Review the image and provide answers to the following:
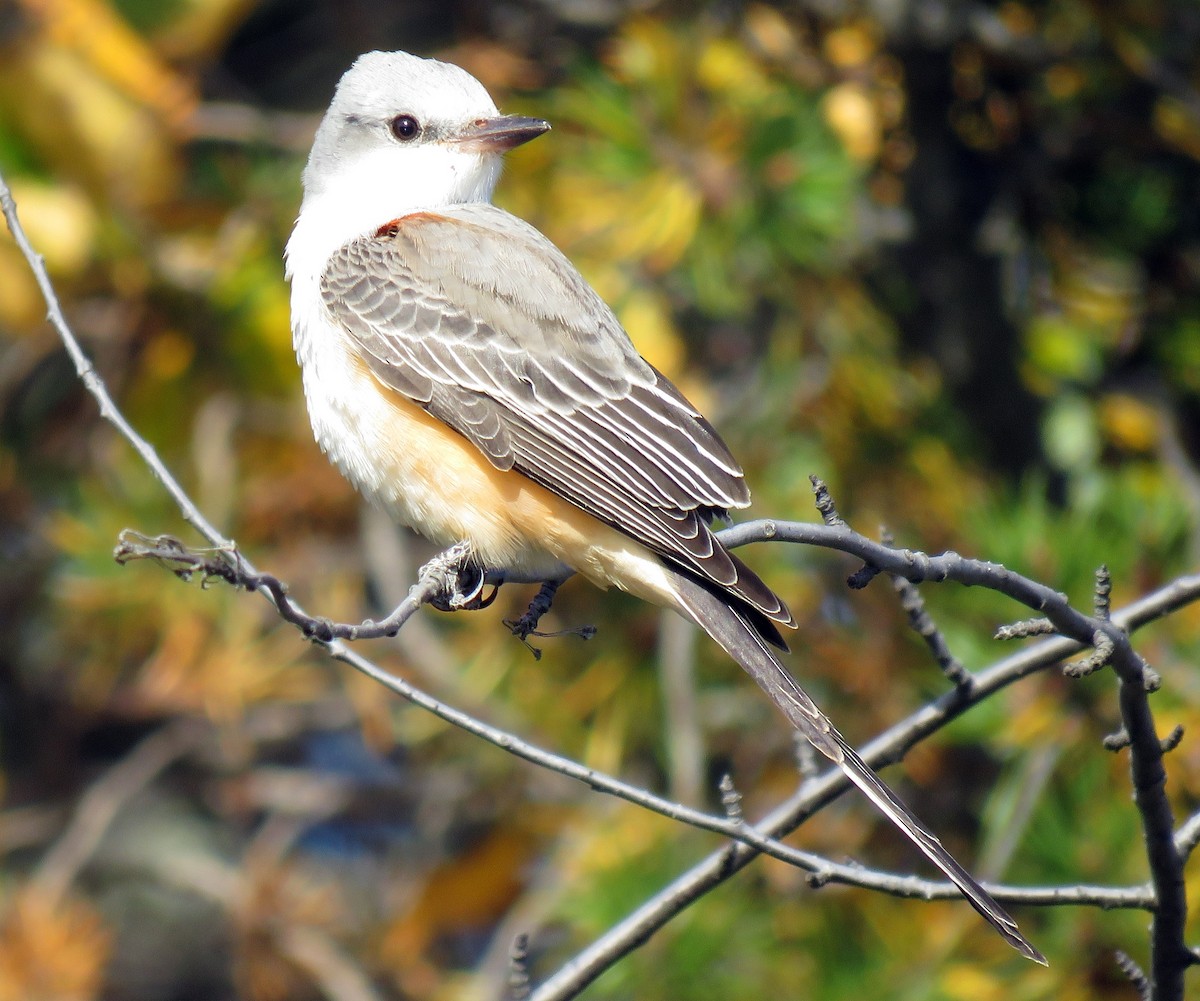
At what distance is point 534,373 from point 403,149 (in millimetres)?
810

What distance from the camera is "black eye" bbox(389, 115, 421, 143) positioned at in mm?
3479

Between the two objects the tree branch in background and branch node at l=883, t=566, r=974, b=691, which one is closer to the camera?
the tree branch in background

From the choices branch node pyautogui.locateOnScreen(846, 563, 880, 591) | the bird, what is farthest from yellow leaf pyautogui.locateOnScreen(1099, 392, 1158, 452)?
branch node pyautogui.locateOnScreen(846, 563, 880, 591)

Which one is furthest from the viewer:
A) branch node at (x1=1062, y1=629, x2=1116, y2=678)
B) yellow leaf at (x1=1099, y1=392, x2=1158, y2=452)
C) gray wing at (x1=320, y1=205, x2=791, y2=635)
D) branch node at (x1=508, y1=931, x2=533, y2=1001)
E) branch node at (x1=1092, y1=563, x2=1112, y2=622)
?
yellow leaf at (x1=1099, y1=392, x2=1158, y2=452)

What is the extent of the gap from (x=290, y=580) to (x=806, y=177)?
1.85 meters

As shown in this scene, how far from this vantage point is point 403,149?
137 inches

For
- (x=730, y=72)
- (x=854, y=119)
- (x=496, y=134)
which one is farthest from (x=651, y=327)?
(x=496, y=134)

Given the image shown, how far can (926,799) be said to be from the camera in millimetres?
3973

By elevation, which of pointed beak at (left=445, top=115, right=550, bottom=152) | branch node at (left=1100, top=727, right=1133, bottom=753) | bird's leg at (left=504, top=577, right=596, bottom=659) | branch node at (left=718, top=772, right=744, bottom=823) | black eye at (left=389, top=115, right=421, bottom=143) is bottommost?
branch node at (left=718, top=772, right=744, bottom=823)

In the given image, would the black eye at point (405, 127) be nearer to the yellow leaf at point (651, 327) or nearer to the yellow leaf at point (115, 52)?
the yellow leaf at point (651, 327)

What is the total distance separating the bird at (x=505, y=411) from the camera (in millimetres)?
2686

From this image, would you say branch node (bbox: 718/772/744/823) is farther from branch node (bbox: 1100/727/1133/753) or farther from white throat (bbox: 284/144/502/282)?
white throat (bbox: 284/144/502/282)

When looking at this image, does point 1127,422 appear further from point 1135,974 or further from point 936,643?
point 1135,974

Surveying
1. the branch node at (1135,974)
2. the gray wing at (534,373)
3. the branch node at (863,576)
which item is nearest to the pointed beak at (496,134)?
the gray wing at (534,373)
